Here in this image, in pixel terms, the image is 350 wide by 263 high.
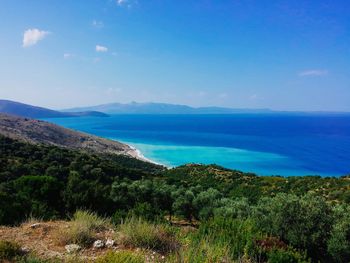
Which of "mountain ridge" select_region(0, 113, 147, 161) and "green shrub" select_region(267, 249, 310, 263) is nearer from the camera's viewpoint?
"green shrub" select_region(267, 249, 310, 263)

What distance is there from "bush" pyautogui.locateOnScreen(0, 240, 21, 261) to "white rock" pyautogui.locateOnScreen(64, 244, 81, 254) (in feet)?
2.72

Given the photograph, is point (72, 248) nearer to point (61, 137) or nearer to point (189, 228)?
point (189, 228)

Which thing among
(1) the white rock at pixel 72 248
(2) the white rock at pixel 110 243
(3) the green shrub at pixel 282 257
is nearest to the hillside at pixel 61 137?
(2) the white rock at pixel 110 243

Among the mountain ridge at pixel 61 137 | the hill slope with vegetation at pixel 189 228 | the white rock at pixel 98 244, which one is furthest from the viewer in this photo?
the mountain ridge at pixel 61 137

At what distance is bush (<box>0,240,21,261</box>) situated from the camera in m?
5.24

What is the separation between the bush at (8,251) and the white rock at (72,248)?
0.83 m

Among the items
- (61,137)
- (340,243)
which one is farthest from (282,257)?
(61,137)

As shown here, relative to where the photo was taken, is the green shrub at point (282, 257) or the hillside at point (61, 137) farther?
the hillside at point (61, 137)

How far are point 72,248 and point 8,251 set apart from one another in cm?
109

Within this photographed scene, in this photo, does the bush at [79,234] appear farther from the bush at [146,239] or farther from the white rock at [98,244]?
the bush at [146,239]

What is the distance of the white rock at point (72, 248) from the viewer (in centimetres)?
576

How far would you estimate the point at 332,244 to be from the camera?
949cm

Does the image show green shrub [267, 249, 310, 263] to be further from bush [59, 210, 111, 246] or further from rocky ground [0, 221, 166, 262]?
bush [59, 210, 111, 246]

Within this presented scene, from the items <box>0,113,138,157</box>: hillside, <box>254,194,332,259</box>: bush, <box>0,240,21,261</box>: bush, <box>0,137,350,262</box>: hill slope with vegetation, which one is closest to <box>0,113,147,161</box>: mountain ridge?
<box>0,113,138,157</box>: hillside
